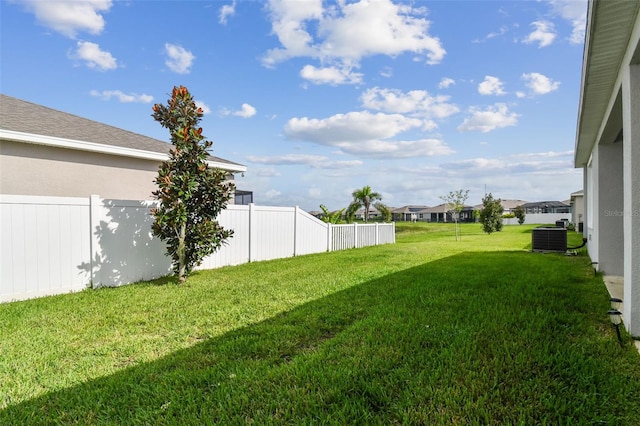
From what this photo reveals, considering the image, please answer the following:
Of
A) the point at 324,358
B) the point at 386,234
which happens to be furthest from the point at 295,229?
the point at 324,358

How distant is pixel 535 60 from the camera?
10266 mm

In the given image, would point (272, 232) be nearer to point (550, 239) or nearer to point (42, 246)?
point (42, 246)

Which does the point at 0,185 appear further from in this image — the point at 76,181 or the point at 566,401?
the point at 566,401

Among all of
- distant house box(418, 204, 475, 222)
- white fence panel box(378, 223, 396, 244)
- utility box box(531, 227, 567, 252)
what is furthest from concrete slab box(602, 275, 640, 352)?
distant house box(418, 204, 475, 222)

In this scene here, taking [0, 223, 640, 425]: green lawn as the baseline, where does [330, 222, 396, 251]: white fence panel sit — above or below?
above

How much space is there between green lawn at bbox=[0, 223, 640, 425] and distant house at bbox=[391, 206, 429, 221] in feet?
276

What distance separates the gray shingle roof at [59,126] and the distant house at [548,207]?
7178cm

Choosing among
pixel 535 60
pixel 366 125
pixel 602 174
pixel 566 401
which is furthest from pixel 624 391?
pixel 366 125

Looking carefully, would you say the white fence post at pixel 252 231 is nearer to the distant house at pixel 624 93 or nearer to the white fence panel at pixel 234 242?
the white fence panel at pixel 234 242

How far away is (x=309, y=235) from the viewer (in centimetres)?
1346

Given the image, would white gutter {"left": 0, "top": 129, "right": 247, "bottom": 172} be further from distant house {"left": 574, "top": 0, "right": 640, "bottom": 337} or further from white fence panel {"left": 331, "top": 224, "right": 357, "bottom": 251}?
distant house {"left": 574, "top": 0, "right": 640, "bottom": 337}

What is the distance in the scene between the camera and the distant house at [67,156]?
311 inches

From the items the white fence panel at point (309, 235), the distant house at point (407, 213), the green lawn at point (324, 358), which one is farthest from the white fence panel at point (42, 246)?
the distant house at point (407, 213)

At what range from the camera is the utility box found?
12.0 m
